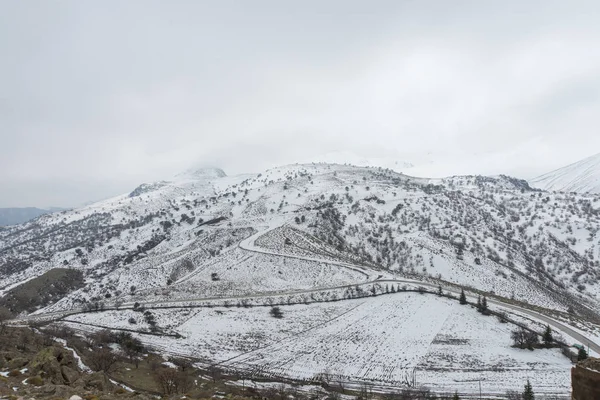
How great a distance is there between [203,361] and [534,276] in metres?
94.7

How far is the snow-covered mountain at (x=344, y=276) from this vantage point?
45531mm

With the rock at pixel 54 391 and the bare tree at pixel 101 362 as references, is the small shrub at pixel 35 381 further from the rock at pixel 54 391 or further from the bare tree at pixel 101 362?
the bare tree at pixel 101 362

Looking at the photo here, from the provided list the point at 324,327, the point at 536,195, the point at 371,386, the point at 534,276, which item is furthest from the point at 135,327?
the point at 536,195

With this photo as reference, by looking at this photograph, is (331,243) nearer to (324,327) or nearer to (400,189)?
(324,327)

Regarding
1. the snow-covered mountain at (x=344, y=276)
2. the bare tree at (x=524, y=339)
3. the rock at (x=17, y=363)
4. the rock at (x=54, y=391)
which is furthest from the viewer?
the snow-covered mountain at (x=344, y=276)

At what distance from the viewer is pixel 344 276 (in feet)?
272

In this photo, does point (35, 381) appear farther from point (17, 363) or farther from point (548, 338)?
point (548, 338)

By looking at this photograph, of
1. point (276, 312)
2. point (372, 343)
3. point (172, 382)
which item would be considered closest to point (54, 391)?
point (172, 382)

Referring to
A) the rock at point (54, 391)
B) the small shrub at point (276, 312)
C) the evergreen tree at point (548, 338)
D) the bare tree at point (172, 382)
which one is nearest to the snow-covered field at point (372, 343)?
the small shrub at point (276, 312)

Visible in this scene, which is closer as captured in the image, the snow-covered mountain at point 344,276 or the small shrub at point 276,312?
the snow-covered mountain at point 344,276

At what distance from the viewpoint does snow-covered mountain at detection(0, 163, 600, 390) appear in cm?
4553

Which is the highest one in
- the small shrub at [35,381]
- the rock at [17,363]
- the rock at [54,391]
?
the rock at [54,391]

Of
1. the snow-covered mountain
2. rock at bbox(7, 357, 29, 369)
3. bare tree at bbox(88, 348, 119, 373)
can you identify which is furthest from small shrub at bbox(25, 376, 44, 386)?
the snow-covered mountain

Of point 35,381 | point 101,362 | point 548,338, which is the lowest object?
point 548,338
